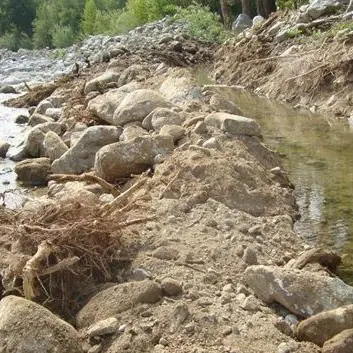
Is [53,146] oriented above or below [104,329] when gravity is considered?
below

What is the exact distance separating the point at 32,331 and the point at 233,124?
5508 mm

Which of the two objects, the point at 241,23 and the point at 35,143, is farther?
the point at 241,23

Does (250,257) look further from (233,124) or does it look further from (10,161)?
(10,161)

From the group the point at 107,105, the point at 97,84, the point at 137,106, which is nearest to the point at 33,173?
the point at 137,106

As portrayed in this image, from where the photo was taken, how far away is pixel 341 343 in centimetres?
460

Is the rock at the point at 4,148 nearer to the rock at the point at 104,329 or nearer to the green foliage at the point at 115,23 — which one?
the rock at the point at 104,329

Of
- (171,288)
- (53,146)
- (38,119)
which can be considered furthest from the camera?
(38,119)

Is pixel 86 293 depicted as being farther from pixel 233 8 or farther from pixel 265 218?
pixel 233 8

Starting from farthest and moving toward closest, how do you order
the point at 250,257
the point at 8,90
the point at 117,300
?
the point at 8,90
the point at 250,257
the point at 117,300

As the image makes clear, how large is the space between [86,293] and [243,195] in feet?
8.44

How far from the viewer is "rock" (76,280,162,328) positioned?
17.1 feet

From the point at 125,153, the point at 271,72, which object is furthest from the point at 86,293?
the point at 271,72

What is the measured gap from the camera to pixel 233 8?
117ft

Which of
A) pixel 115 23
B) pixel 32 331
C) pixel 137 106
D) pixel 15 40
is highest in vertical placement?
pixel 32 331
